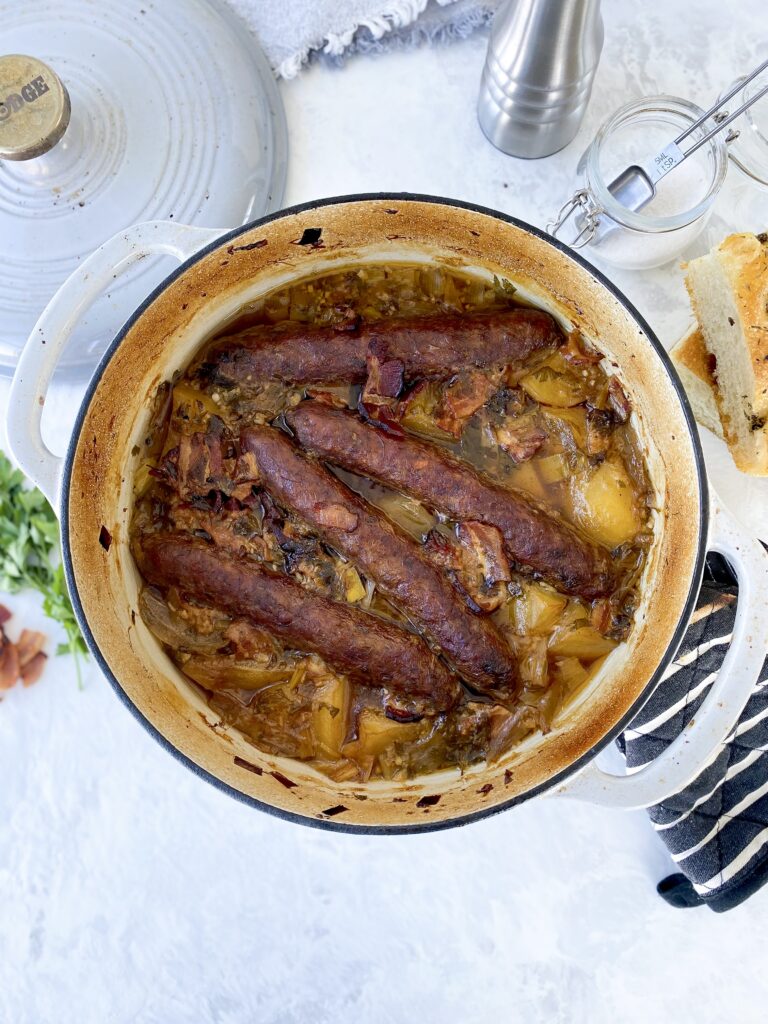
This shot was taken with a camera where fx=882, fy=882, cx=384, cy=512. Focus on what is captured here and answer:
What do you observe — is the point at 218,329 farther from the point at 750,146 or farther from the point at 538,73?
the point at 750,146

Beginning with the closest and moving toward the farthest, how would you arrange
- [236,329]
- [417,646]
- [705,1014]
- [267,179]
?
[417,646]
[236,329]
[267,179]
[705,1014]

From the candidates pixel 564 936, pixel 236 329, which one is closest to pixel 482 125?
pixel 236 329

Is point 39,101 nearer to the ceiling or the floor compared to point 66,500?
nearer to the ceiling

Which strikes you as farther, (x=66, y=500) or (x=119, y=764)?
(x=119, y=764)

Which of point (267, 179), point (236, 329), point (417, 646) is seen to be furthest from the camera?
point (267, 179)

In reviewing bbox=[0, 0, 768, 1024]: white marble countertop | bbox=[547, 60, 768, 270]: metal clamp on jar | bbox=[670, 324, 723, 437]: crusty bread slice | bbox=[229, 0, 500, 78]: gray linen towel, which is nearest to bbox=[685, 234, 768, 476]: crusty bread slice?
bbox=[670, 324, 723, 437]: crusty bread slice

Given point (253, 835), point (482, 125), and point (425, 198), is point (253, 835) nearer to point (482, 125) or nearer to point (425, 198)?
point (425, 198)
